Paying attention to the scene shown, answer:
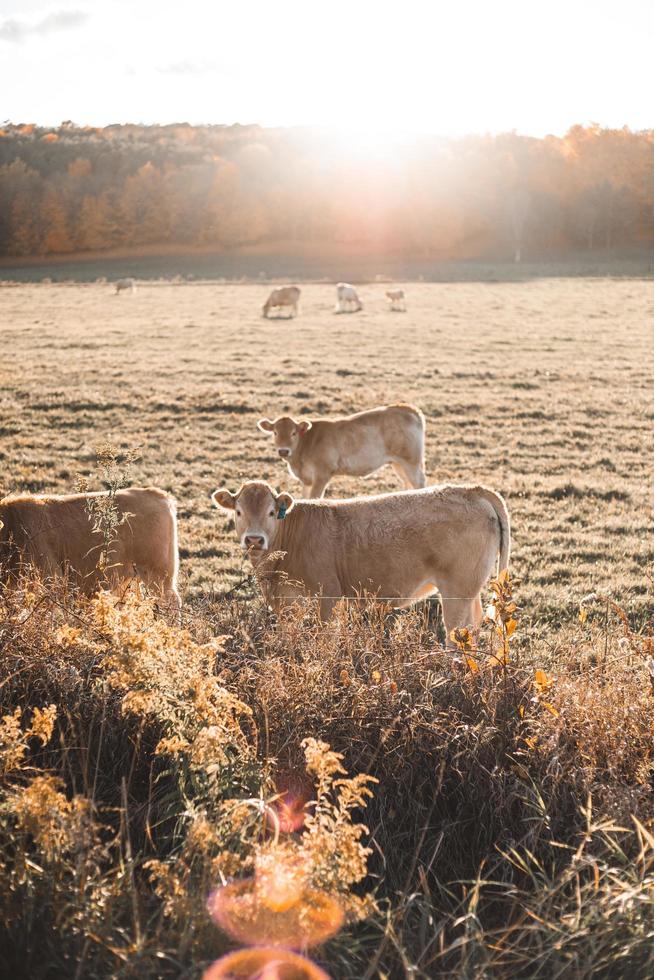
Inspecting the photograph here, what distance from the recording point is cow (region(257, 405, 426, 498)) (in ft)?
40.9

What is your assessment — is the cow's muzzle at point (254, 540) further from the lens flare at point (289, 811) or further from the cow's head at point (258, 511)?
the lens flare at point (289, 811)

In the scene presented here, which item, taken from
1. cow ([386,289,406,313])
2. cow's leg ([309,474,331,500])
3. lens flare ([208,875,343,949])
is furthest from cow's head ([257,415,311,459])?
cow ([386,289,406,313])

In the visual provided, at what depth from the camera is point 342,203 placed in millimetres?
93750

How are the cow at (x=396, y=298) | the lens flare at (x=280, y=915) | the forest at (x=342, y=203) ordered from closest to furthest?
the lens flare at (x=280, y=915) < the cow at (x=396, y=298) < the forest at (x=342, y=203)

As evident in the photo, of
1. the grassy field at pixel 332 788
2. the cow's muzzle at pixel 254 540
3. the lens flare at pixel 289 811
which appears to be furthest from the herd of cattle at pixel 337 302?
the lens flare at pixel 289 811

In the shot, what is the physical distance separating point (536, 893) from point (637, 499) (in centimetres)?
951

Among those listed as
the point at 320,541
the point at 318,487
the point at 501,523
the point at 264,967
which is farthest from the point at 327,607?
the point at 318,487

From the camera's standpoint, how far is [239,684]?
4023 millimetres

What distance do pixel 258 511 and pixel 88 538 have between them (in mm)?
1468

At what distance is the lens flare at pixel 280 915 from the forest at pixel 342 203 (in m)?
84.1

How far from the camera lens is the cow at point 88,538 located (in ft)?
21.7

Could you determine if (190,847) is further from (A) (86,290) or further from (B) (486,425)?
(A) (86,290)

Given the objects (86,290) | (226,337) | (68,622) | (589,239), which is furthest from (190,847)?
(589,239)

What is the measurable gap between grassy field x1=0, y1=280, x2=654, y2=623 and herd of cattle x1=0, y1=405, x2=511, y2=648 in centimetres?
129
